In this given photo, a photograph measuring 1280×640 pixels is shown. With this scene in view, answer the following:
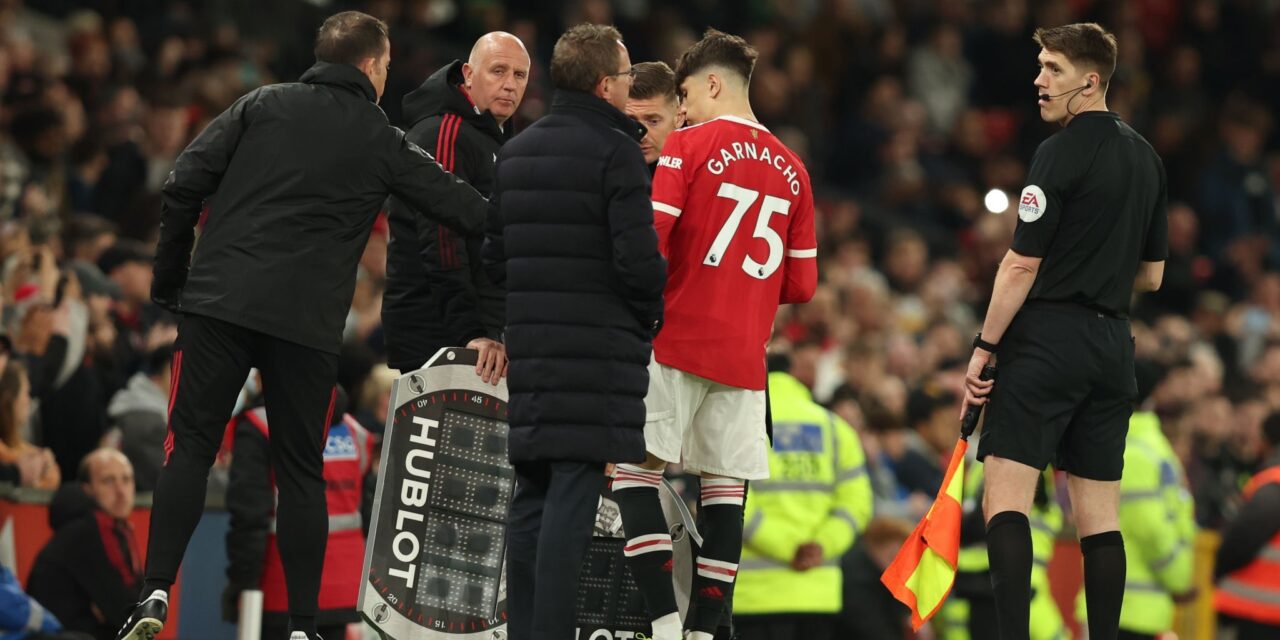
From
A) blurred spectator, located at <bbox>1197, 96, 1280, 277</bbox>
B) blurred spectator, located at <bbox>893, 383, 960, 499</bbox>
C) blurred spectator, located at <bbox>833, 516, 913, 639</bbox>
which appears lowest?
blurred spectator, located at <bbox>833, 516, 913, 639</bbox>

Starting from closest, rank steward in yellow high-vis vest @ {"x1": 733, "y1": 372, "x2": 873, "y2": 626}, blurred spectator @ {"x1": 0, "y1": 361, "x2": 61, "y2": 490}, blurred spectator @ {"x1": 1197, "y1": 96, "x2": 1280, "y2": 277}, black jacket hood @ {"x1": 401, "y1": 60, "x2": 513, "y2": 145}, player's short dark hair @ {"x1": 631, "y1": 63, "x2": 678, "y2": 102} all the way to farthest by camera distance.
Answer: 1. black jacket hood @ {"x1": 401, "y1": 60, "x2": 513, "y2": 145}
2. player's short dark hair @ {"x1": 631, "y1": 63, "x2": 678, "y2": 102}
3. blurred spectator @ {"x1": 0, "y1": 361, "x2": 61, "y2": 490}
4. steward in yellow high-vis vest @ {"x1": 733, "y1": 372, "x2": 873, "y2": 626}
5. blurred spectator @ {"x1": 1197, "y1": 96, "x2": 1280, "y2": 277}

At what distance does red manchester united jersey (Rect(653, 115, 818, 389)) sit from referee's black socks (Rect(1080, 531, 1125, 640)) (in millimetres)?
1405

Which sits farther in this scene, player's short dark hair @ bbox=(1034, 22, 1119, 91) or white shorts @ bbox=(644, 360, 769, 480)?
white shorts @ bbox=(644, 360, 769, 480)

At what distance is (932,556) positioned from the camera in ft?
22.6

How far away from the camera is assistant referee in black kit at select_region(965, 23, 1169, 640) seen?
6543mm

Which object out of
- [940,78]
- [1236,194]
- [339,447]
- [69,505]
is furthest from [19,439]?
[1236,194]

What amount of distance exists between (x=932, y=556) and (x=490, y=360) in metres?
1.86

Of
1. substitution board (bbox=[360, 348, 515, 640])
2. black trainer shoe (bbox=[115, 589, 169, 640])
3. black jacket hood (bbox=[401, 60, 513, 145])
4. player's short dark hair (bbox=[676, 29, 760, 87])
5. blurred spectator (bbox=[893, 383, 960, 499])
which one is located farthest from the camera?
blurred spectator (bbox=[893, 383, 960, 499])

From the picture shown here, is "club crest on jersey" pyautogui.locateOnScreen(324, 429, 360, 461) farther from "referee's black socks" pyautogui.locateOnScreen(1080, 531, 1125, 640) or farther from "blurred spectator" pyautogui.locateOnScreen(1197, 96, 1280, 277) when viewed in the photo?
"blurred spectator" pyautogui.locateOnScreen(1197, 96, 1280, 277)

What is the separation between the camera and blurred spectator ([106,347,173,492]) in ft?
30.7

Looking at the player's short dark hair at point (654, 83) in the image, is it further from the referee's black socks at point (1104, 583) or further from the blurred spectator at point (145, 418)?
the blurred spectator at point (145, 418)

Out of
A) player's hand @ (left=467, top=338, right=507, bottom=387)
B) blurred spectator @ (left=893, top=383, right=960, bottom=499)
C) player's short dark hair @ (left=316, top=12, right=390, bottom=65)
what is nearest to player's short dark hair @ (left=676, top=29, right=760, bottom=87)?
player's short dark hair @ (left=316, top=12, right=390, bottom=65)

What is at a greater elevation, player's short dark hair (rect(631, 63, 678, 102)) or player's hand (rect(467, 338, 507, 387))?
player's short dark hair (rect(631, 63, 678, 102))

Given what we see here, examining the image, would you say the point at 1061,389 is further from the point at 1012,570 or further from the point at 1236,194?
the point at 1236,194
